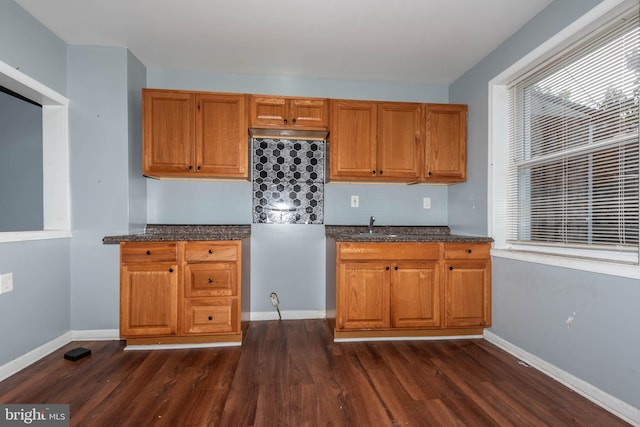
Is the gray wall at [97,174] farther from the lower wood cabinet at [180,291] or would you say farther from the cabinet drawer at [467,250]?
the cabinet drawer at [467,250]

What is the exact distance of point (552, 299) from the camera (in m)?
2.00

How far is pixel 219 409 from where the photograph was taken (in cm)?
161

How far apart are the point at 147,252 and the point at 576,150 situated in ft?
9.81

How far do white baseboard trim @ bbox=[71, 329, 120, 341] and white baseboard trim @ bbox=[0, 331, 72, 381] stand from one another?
5cm

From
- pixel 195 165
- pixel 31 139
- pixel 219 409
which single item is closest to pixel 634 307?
pixel 219 409

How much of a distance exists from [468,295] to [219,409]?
6.62ft

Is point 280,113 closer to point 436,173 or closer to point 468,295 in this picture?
point 436,173

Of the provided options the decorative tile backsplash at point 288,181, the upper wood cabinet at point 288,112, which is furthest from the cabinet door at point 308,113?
the decorative tile backsplash at point 288,181

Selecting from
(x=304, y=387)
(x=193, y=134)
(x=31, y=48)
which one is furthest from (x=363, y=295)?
(x=31, y=48)

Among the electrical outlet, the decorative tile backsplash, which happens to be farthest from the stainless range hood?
the electrical outlet

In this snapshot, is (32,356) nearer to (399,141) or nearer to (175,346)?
(175,346)

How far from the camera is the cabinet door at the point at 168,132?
102 inches

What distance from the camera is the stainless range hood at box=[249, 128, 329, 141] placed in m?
2.84

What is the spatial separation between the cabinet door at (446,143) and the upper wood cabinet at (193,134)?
168 cm
